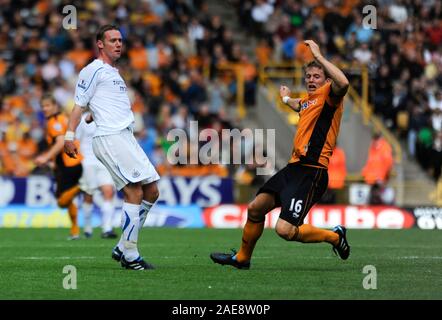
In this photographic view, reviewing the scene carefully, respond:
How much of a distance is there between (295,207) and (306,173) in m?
0.41

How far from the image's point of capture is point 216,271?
12.6 metres

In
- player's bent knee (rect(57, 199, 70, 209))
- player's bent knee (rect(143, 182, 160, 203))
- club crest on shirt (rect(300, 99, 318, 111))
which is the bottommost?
player's bent knee (rect(57, 199, 70, 209))

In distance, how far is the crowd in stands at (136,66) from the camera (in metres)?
26.5

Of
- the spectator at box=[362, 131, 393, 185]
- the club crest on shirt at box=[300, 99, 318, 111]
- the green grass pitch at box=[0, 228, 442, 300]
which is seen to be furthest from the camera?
the spectator at box=[362, 131, 393, 185]

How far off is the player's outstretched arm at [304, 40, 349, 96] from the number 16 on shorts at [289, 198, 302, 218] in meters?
1.20

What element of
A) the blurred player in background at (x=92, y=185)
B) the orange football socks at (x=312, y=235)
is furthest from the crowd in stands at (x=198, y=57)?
the orange football socks at (x=312, y=235)

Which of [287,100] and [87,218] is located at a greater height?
[287,100]

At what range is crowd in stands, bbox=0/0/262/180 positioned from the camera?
2647 cm

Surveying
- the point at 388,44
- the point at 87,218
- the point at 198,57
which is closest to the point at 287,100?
the point at 87,218

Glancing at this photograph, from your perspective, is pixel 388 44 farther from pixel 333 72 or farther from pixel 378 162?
pixel 333 72

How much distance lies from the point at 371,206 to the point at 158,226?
451cm

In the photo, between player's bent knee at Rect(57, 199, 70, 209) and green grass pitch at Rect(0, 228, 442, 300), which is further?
player's bent knee at Rect(57, 199, 70, 209)

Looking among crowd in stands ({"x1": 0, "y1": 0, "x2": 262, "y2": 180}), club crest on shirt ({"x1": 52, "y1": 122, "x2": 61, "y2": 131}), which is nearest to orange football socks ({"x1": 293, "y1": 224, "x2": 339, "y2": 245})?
club crest on shirt ({"x1": 52, "y1": 122, "x2": 61, "y2": 131})

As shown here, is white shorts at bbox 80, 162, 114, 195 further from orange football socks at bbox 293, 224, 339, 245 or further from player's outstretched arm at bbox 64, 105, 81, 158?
orange football socks at bbox 293, 224, 339, 245
